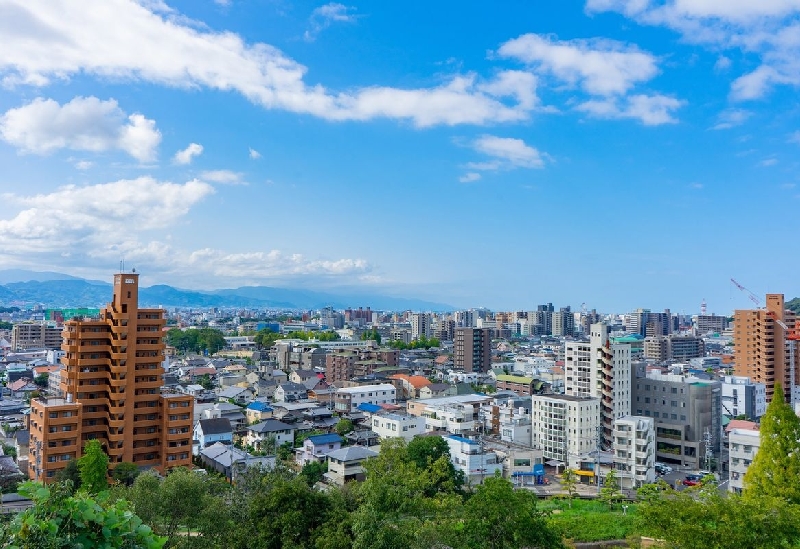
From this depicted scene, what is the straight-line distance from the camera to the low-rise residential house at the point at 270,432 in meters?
23.4

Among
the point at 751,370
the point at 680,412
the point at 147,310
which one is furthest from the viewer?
the point at 751,370

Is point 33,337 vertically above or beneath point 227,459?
above

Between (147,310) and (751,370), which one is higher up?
(147,310)

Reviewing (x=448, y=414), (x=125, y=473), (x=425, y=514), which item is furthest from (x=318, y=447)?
(x=425, y=514)

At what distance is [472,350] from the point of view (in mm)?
45188

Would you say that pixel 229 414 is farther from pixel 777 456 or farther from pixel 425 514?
pixel 777 456

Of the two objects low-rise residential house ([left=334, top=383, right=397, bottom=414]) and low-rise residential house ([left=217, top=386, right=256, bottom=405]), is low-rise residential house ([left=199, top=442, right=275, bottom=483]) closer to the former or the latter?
low-rise residential house ([left=334, top=383, right=397, bottom=414])

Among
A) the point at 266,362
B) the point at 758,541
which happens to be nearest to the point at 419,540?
the point at 758,541

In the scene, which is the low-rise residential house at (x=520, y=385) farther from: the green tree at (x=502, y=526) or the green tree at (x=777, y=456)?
the green tree at (x=502, y=526)

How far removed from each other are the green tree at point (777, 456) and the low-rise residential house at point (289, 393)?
25.0 m

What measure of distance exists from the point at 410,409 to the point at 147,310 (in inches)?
527

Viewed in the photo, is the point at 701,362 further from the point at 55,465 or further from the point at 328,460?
the point at 55,465

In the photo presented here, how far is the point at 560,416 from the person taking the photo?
2247 centimetres

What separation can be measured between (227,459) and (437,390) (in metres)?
15.7
